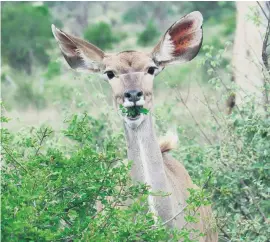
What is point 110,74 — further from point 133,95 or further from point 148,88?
point 133,95

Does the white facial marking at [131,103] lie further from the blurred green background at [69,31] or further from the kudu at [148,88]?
the blurred green background at [69,31]

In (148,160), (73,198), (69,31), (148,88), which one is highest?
(69,31)

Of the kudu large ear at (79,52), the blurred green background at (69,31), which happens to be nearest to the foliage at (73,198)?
the kudu large ear at (79,52)

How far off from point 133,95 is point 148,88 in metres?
0.21

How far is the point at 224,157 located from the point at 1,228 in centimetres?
287

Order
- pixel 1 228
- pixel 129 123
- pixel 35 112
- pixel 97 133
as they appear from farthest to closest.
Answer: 1. pixel 35 112
2. pixel 97 133
3. pixel 129 123
4. pixel 1 228

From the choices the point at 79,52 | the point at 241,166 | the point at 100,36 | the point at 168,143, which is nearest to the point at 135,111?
the point at 79,52

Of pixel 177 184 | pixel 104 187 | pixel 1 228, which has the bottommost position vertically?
pixel 1 228

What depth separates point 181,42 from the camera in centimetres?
593

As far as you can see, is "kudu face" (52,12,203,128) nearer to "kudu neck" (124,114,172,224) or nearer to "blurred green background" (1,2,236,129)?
"kudu neck" (124,114,172,224)

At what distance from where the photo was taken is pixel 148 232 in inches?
179

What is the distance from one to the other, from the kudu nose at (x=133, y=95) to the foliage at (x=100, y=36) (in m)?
20.1

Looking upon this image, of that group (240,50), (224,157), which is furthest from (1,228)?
(240,50)

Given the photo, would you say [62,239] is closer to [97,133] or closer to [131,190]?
[131,190]
